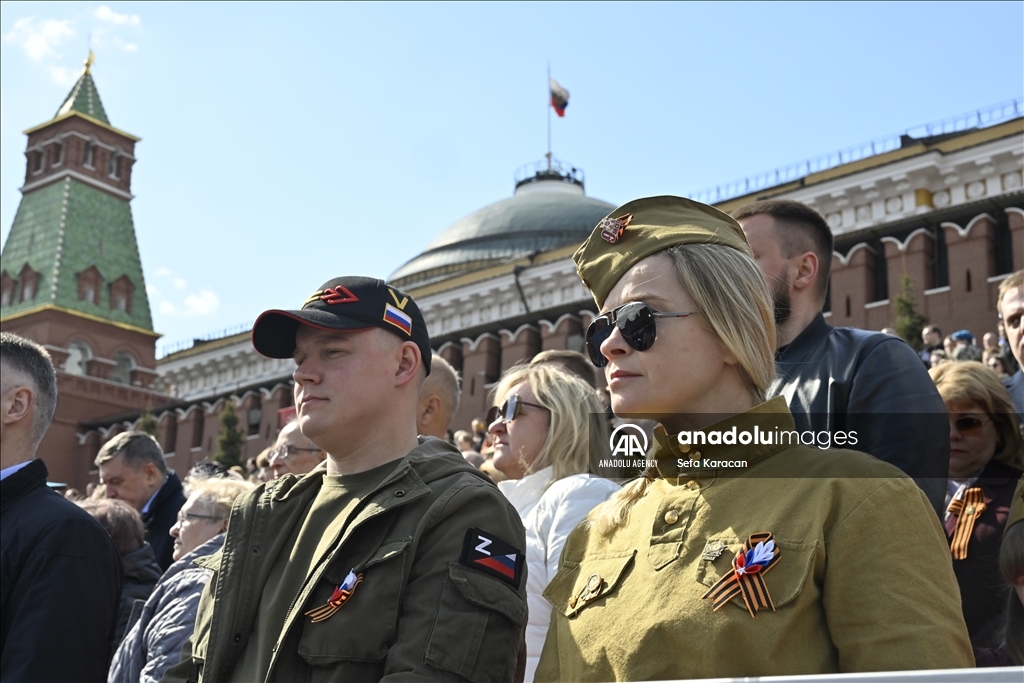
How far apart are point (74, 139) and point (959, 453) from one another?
50.9 m

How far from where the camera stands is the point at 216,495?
533 cm

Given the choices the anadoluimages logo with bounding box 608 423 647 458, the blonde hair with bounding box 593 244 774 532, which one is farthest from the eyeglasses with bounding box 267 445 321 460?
the blonde hair with bounding box 593 244 774 532

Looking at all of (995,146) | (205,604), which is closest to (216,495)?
(205,604)

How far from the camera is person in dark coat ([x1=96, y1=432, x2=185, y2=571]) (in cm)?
703

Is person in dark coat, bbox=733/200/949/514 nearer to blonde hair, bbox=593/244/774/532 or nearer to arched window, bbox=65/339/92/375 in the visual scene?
blonde hair, bbox=593/244/774/532

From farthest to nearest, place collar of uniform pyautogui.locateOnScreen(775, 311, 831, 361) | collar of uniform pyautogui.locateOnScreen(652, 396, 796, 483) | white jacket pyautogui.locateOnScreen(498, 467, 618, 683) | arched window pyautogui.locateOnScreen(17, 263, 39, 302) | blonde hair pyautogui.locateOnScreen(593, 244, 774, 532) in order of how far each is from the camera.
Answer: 1. arched window pyautogui.locateOnScreen(17, 263, 39, 302)
2. collar of uniform pyautogui.locateOnScreen(775, 311, 831, 361)
3. white jacket pyautogui.locateOnScreen(498, 467, 618, 683)
4. blonde hair pyautogui.locateOnScreen(593, 244, 774, 532)
5. collar of uniform pyautogui.locateOnScreen(652, 396, 796, 483)

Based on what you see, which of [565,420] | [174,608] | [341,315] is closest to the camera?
[341,315]

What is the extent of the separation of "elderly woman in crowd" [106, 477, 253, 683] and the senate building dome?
33222 mm

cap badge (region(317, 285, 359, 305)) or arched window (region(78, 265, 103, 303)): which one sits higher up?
arched window (region(78, 265, 103, 303))

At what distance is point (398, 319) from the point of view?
3.37 metres

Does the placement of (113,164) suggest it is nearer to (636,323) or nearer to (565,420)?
(565,420)

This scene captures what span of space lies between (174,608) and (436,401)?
145 centimetres

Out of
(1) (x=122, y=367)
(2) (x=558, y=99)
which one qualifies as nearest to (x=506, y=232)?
(2) (x=558, y=99)

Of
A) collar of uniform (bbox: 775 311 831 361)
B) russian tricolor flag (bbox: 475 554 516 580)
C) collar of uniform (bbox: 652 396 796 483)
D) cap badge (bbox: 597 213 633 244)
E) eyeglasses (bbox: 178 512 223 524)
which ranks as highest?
cap badge (bbox: 597 213 633 244)
